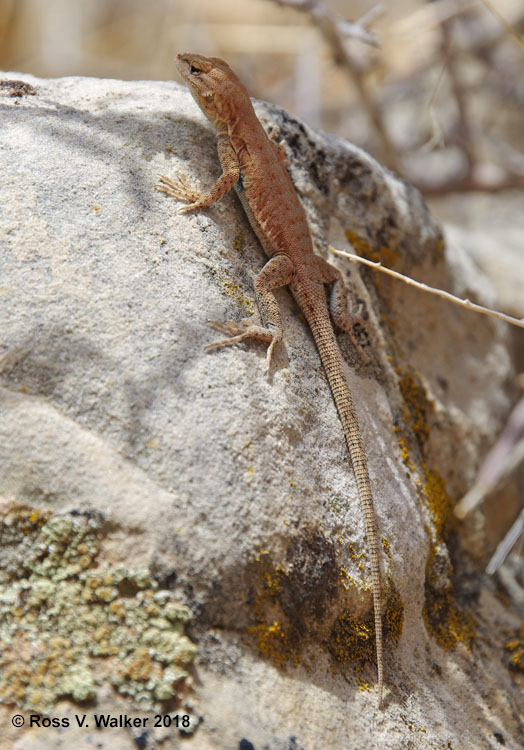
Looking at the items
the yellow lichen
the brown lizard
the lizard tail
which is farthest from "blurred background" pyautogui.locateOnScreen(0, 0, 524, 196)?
the yellow lichen

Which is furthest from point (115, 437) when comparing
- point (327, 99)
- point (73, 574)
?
point (327, 99)

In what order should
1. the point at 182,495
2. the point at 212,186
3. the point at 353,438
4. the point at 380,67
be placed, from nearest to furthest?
the point at 182,495, the point at 353,438, the point at 212,186, the point at 380,67

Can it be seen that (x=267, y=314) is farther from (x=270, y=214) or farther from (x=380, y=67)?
(x=380, y=67)

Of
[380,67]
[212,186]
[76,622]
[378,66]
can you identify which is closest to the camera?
[76,622]

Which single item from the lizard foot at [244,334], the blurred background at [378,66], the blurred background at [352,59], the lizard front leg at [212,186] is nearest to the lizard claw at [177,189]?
the lizard front leg at [212,186]

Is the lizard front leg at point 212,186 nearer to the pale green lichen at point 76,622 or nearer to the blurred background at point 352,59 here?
the pale green lichen at point 76,622

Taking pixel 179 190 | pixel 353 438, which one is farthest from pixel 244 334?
pixel 179 190
